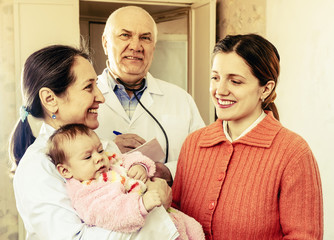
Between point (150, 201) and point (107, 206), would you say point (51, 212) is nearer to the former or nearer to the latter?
point (107, 206)

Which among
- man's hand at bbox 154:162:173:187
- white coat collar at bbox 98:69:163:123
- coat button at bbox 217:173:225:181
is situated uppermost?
white coat collar at bbox 98:69:163:123

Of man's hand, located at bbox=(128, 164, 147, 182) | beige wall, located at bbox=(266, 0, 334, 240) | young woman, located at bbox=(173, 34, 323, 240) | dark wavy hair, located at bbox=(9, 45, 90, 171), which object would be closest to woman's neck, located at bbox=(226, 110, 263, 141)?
young woman, located at bbox=(173, 34, 323, 240)

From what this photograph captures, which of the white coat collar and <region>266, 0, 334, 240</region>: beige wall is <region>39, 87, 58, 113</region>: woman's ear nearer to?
the white coat collar

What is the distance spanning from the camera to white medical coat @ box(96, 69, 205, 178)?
6.61 ft

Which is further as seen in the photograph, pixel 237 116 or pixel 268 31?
pixel 268 31

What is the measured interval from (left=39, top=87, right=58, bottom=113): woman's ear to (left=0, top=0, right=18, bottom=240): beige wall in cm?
216

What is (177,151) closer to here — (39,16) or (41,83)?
(41,83)

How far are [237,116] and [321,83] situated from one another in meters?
1.03

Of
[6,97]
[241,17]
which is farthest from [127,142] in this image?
[6,97]

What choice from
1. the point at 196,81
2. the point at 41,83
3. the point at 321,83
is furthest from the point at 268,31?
the point at 41,83

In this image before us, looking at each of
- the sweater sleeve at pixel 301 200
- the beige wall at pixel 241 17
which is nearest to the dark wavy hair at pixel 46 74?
the sweater sleeve at pixel 301 200

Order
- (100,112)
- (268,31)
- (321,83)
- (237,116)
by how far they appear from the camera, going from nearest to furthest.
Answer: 1. (237,116)
2. (100,112)
3. (321,83)
4. (268,31)

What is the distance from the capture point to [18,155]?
144 centimetres

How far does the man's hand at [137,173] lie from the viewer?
134 centimetres
